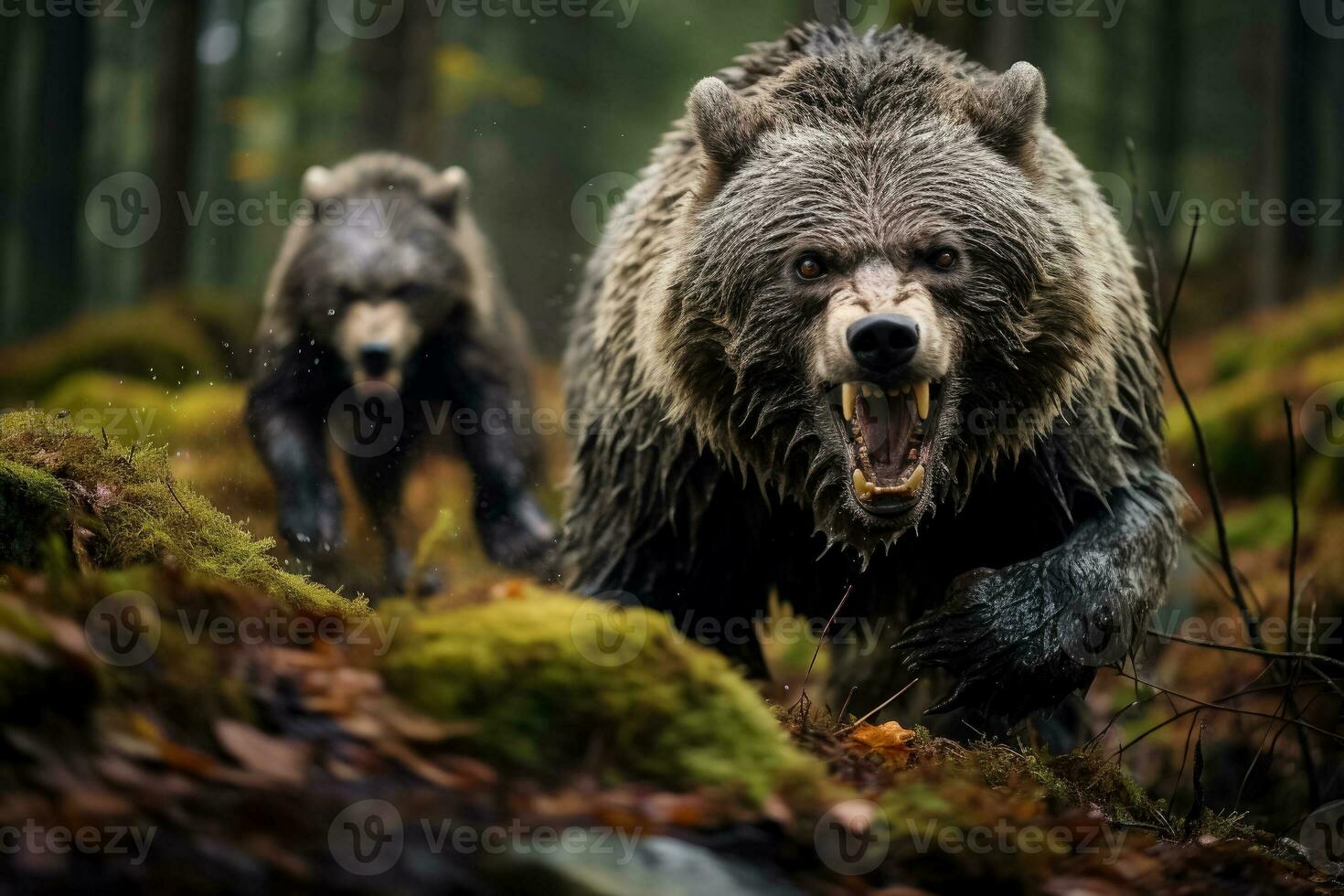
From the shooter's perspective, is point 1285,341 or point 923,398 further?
point 1285,341

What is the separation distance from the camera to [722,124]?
4711 mm

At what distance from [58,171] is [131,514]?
16561 mm

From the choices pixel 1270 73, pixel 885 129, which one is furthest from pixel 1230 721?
pixel 1270 73

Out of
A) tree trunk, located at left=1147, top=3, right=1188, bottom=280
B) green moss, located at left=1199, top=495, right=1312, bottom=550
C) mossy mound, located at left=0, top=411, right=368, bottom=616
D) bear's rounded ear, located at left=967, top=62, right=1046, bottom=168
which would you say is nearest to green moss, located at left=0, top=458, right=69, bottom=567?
mossy mound, located at left=0, top=411, right=368, bottom=616

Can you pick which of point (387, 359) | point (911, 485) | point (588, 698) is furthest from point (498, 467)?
point (588, 698)

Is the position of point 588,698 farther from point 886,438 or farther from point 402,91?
point 402,91

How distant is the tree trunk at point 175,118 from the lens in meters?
Answer: 14.3

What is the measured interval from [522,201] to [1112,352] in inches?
1033

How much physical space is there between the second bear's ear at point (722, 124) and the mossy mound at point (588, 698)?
2.35m

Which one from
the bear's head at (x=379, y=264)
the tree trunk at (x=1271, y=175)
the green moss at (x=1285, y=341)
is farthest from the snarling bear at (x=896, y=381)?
the tree trunk at (x=1271, y=175)

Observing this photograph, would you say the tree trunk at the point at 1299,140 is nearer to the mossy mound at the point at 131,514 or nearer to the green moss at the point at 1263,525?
the green moss at the point at 1263,525

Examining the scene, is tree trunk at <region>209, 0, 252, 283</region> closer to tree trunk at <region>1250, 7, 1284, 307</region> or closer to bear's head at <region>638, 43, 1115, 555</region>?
tree trunk at <region>1250, 7, 1284, 307</region>

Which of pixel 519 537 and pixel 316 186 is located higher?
pixel 316 186

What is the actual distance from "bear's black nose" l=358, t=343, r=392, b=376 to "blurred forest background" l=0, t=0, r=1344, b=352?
8.10ft
